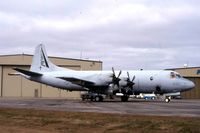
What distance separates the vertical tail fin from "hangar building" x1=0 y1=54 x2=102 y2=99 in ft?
83.2

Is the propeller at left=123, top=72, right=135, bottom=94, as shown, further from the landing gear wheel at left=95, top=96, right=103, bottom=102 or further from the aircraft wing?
the aircraft wing

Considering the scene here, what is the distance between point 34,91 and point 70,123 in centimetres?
6627

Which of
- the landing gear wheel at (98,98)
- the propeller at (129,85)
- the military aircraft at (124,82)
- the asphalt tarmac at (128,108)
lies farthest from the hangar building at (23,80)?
the asphalt tarmac at (128,108)

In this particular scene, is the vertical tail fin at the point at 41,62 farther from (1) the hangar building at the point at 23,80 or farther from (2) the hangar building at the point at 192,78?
(2) the hangar building at the point at 192,78

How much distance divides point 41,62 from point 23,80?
2678 cm

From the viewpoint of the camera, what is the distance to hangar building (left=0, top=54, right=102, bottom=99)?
8600cm

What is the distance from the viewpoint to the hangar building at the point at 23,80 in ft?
282

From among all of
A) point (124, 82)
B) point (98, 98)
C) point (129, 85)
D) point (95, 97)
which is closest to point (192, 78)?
point (129, 85)

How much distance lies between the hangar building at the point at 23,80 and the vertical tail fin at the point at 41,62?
2534cm

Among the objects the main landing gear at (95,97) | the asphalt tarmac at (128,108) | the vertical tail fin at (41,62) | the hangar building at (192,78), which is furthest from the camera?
the hangar building at (192,78)

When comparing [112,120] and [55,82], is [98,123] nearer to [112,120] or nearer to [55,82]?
[112,120]

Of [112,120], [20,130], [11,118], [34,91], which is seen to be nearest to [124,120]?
[112,120]

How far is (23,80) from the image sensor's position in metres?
87.3

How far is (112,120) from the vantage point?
22.3 meters
